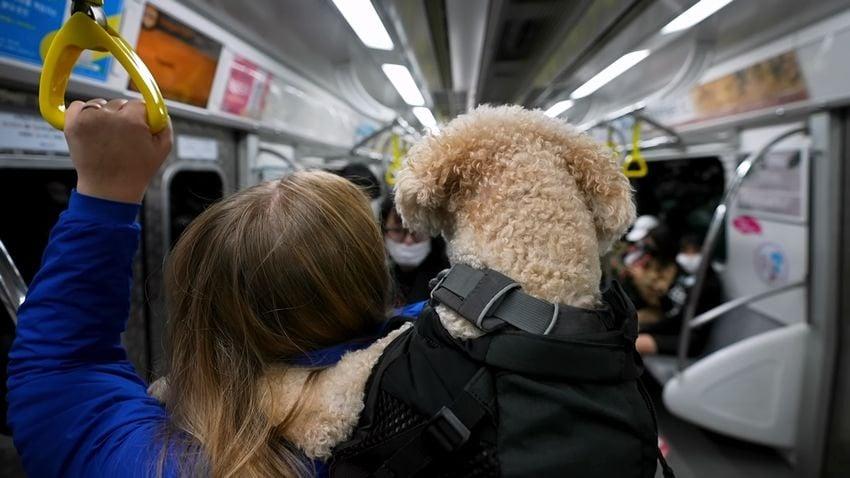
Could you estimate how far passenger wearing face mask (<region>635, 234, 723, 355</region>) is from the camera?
3.80 metres

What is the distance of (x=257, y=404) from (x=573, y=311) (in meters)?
0.52

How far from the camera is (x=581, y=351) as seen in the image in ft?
1.84

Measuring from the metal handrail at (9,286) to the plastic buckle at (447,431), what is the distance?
1.02 metres

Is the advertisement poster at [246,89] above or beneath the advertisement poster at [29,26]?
above

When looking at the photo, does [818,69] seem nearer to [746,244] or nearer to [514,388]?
[746,244]

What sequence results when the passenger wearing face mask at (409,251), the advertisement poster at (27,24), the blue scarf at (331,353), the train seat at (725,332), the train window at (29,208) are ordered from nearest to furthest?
1. the blue scarf at (331,353)
2. the advertisement poster at (27,24)
3. the train window at (29,208)
4. the passenger wearing face mask at (409,251)
5. the train seat at (725,332)

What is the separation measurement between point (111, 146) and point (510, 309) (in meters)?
0.63

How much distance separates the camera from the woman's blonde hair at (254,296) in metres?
0.74

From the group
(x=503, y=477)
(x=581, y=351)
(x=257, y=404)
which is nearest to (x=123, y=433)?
(x=257, y=404)

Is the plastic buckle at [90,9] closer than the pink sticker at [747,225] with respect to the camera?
Yes

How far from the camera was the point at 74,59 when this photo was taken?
0.68 m

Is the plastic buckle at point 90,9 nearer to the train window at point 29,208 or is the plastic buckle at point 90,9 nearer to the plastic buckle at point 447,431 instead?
the plastic buckle at point 447,431

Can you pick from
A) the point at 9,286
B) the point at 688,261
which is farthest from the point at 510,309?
the point at 688,261

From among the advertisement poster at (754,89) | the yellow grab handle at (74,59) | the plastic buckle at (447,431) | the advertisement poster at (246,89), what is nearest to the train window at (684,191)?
the advertisement poster at (754,89)
